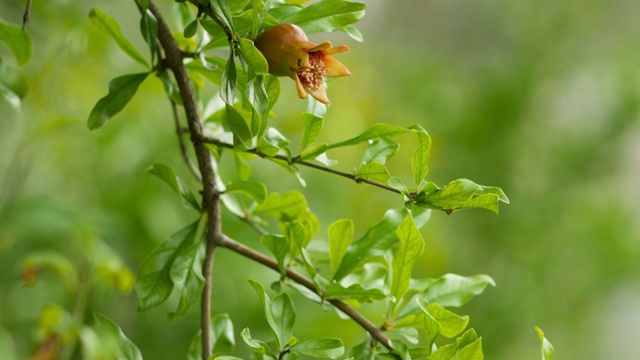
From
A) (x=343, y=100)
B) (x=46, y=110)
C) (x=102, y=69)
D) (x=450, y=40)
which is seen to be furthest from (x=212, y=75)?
(x=450, y=40)

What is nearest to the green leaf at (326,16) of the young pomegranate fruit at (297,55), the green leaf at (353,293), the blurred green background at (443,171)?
the young pomegranate fruit at (297,55)

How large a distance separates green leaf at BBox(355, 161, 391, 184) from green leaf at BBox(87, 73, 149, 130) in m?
0.15

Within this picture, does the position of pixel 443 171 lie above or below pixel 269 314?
below

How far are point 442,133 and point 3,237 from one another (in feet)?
3.58

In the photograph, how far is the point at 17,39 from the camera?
45cm

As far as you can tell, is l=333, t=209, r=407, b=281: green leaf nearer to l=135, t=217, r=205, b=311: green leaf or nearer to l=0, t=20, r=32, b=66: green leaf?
l=135, t=217, r=205, b=311: green leaf

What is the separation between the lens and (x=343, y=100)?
1.61 metres

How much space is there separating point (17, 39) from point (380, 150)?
0.23 meters

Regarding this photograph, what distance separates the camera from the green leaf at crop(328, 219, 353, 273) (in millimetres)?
424

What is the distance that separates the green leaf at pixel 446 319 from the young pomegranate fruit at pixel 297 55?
0.42ft

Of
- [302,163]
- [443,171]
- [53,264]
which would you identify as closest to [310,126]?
[302,163]

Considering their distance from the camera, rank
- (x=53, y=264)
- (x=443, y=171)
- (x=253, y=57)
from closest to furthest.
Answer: (x=253, y=57) < (x=53, y=264) < (x=443, y=171)

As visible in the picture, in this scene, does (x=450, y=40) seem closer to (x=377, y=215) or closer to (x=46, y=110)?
(x=377, y=215)

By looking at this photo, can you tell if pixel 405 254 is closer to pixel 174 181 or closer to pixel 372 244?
pixel 372 244
